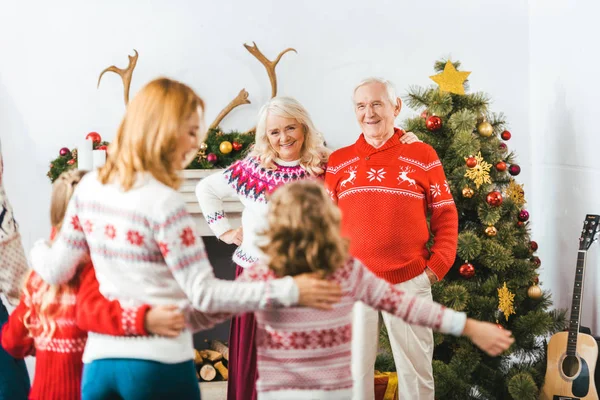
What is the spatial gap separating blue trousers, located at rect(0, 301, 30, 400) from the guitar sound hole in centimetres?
236

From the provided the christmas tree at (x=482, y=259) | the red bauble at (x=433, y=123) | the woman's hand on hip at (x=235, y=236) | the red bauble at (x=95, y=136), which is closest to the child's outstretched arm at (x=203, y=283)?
the woman's hand on hip at (x=235, y=236)

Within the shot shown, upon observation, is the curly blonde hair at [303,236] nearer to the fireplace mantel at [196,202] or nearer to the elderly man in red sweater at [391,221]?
the elderly man in red sweater at [391,221]

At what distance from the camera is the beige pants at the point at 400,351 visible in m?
2.92

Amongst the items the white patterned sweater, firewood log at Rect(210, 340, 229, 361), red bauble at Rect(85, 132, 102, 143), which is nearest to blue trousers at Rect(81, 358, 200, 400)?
the white patterned sweater

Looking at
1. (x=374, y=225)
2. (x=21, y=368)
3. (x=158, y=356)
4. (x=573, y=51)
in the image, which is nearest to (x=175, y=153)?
(x=158, y=356)

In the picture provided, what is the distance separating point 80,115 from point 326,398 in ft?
10.2

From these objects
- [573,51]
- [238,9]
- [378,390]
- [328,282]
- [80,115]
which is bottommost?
[378,390]

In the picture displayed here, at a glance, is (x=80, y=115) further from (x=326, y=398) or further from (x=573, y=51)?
(x=326, y=398)

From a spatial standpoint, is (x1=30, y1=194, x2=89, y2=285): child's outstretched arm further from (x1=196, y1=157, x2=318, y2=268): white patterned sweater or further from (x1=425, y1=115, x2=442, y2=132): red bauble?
(x1=425, y1=115, x2=442, y2=132): red bauble

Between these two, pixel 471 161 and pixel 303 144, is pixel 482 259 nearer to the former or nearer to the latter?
pixel 471 161

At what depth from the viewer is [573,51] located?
3967mm

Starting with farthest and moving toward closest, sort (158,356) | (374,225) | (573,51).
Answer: (573,51), (374,225), (158,356)

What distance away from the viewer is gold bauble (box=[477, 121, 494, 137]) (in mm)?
3677

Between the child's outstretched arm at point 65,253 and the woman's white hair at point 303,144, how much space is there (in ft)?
4.09
